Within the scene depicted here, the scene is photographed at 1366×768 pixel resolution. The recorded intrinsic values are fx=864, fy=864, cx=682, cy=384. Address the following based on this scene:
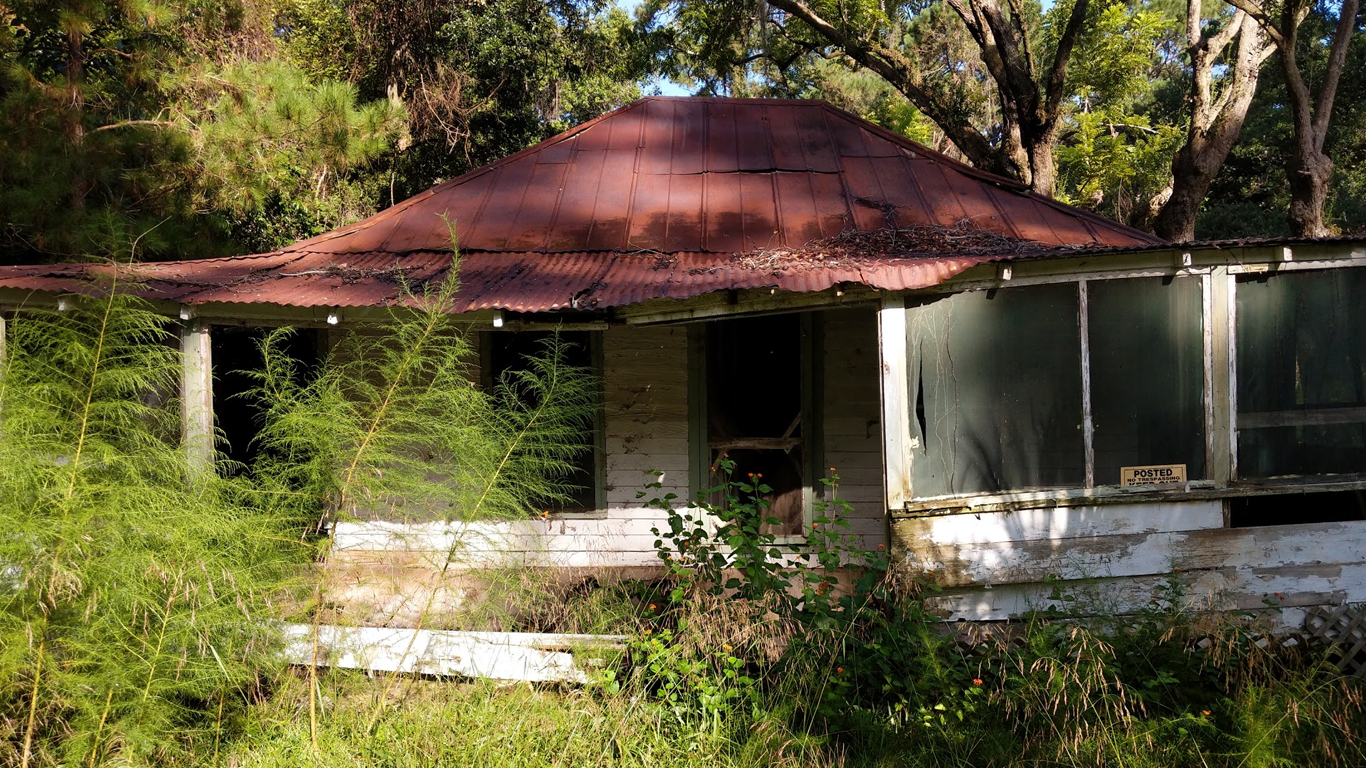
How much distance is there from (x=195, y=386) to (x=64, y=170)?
18.2 feet

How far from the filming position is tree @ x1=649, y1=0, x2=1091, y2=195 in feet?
36.1

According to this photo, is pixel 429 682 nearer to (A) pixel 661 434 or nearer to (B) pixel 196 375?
(B) pixel 196 375

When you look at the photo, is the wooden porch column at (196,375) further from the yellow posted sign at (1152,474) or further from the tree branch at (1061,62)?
the tree branch at (1061,62)

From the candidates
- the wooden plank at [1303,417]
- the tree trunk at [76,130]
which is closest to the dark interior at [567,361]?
the wooden plank at [1303,417]

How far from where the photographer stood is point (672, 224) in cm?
714

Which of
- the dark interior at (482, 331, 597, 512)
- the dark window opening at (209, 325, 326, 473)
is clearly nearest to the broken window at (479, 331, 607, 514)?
the dark interior at (482, 331, 597, 512)

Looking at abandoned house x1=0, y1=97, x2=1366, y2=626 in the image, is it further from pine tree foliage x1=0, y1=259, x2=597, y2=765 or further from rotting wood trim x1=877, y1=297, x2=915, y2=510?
pine tree foliage x1=0, y1=259, x2=597, y2=765

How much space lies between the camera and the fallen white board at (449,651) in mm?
4305

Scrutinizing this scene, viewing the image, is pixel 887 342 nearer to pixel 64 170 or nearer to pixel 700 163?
pixel 700 163

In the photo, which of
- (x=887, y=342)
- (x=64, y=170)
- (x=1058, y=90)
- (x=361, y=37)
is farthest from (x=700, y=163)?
(x=361, y=37)

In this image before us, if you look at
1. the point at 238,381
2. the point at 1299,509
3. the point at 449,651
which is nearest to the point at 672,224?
the point at 449,651

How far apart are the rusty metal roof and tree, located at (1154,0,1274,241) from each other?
4357 millimetres

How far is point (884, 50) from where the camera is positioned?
12.7 meters

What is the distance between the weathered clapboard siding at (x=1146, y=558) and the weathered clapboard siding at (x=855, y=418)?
1.79 meters
